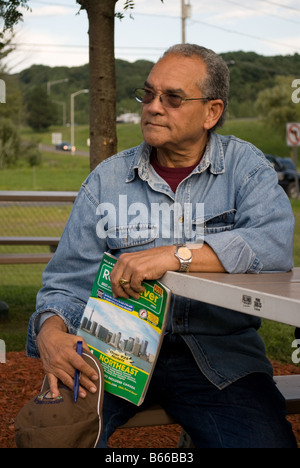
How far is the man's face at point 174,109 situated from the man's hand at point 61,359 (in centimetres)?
78

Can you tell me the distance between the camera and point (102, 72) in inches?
199

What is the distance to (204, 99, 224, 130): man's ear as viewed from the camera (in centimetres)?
275

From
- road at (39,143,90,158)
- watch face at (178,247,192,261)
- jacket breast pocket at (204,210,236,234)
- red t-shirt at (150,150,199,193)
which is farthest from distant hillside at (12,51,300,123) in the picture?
watch face at (178,247,192,261)

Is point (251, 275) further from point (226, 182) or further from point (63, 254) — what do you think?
point (63, 254)

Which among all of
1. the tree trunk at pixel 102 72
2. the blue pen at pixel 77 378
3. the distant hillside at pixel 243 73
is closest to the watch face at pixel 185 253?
the blue pen at pixel 77 378

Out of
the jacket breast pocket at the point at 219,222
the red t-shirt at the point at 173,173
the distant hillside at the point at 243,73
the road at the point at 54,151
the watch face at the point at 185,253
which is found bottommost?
the road at the point at 54,151

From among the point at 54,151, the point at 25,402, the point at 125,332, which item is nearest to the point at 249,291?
the point at 125,332

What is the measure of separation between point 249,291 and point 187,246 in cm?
50

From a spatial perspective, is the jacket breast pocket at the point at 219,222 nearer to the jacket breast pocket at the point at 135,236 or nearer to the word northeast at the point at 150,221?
the word northeast at the point at 150,221

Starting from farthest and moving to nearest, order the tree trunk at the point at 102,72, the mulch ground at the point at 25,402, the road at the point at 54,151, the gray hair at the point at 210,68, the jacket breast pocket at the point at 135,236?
1. the road at the point at 54,151
2. the tree trunk at the point at 102,72
3. the mulch ground at the point at 25,402
4. the gray hair at the point at 210,68
5. the jacket breast pocket at the point at 135,236

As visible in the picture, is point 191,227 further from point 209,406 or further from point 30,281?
point 30,281

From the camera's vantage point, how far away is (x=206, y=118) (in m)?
2.74

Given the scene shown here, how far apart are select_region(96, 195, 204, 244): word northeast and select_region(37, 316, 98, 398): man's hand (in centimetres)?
41

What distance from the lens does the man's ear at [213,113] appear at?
9.02 ft
